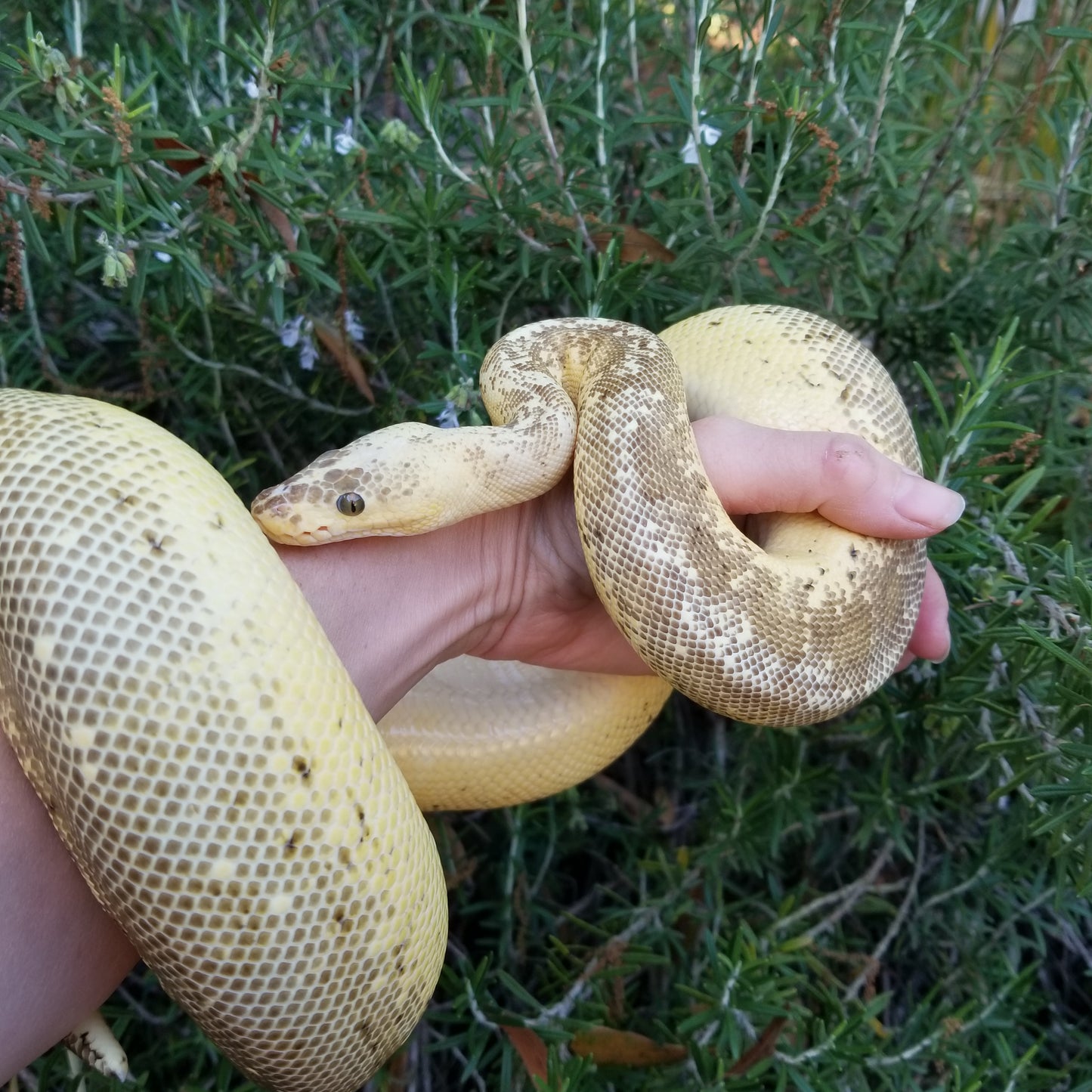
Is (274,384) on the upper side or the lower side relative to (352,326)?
lower

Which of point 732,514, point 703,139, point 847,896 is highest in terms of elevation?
point 703,139

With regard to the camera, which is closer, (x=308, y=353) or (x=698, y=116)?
(x=698, y=116)

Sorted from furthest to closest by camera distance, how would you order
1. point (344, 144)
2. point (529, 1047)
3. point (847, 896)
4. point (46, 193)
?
1. point (847, 896)
2. point (344, 144)
3. point (529, 1047)
4. point (46, 193)

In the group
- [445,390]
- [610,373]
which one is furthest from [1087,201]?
[445,390]

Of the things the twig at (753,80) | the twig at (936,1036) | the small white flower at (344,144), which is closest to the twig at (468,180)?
the small white flower at (344,144)

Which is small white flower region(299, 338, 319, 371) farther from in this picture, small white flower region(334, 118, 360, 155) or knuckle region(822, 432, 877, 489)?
knuckle region(822, 432, 877, 489)

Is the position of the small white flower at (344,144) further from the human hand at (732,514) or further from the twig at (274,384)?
the human hand at (732,514)

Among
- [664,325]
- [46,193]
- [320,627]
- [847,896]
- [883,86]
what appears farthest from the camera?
[664,325]

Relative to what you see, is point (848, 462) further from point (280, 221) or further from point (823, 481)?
point (280, 221)

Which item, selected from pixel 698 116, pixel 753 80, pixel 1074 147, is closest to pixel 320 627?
pixel 698 116
